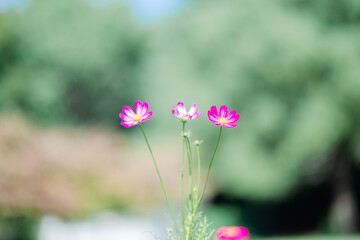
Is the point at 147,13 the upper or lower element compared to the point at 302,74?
upper

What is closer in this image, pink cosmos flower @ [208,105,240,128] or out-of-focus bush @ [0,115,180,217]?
pink cosmos flower @ [208,105,240,128]

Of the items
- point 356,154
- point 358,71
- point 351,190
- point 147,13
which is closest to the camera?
point 358,71

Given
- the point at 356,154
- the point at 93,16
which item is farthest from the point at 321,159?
the point at 93,16

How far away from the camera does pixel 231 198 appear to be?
1488 centimetres

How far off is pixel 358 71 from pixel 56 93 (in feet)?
45.8

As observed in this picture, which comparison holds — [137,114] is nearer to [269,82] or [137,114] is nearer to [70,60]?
[269,82]

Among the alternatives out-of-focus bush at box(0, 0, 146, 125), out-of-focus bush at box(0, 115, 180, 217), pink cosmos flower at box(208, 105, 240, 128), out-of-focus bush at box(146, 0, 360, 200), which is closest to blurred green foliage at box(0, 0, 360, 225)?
out-of-focus bush at box(146, 0, 360, 200)

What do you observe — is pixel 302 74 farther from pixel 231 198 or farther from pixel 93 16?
pixel 93 16

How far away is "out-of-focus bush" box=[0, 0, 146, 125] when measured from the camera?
20.8 metres

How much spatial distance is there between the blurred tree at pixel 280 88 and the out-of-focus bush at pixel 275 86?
2cm

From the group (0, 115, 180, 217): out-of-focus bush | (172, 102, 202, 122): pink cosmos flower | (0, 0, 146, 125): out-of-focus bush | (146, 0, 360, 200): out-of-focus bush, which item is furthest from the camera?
(0, 0, 146, 125): out-of-focus bush

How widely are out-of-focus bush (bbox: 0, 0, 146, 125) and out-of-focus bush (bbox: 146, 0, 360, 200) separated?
9.36 metres

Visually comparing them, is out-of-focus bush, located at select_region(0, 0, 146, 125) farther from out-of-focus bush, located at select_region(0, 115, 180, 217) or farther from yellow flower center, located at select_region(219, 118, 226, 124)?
yellow flower center, located at select_region(219, 118, 226, 124)

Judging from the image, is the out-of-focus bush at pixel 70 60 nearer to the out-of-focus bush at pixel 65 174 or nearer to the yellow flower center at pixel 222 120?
the out-of-focus bush at pixel 65 174
